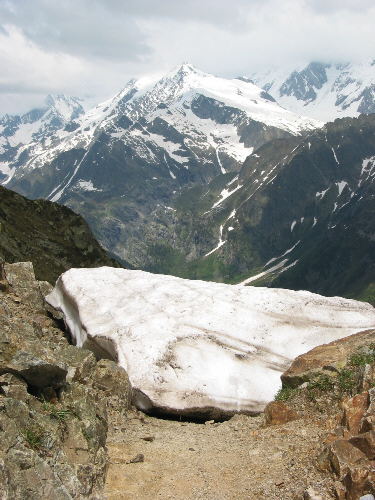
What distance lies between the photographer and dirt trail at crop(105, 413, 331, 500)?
10930mm

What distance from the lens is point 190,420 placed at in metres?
17.5

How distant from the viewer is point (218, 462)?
12586mm

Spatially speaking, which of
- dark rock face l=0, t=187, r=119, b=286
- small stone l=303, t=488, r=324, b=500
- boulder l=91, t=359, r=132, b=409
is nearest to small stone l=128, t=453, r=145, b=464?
boulder l=91, t=359, r=132, b=409

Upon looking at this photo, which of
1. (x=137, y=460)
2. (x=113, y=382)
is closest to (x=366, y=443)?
(x=137, y=460)

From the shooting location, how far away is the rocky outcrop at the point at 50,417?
32.4 ft

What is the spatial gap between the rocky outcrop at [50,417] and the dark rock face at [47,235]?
6181 cm

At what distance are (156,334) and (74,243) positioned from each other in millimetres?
90328

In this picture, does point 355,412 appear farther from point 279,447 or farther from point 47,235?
point 47,235

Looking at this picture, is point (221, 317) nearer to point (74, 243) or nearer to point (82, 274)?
point (82, 274)

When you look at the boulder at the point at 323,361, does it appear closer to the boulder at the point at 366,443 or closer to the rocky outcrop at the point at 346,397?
the rocky outcrop at the point at 346,397

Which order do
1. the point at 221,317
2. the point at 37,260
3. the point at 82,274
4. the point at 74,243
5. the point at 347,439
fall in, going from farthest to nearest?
the point at 74,243 → the point at 37,260 → the point at 82,274 → the point at 221,317 → the point at 347,439

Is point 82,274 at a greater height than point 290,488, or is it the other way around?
point 290,488

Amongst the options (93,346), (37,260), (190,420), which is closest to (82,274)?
(93,346)

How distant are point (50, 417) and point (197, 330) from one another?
30.1 ft
